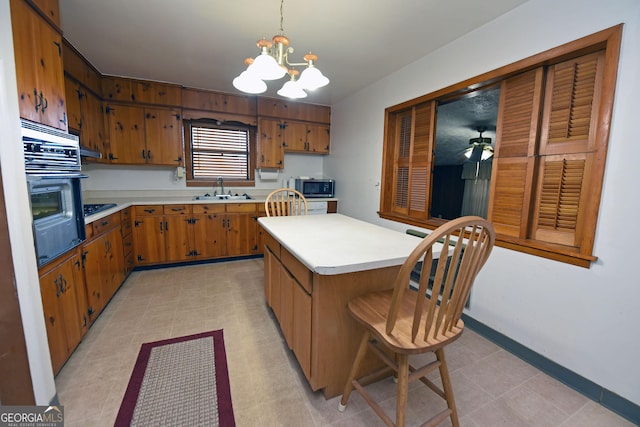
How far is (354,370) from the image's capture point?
1.33m

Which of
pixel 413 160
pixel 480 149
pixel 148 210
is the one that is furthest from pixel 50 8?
pixel 480 149

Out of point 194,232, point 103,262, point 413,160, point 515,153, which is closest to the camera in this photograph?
point 515,153

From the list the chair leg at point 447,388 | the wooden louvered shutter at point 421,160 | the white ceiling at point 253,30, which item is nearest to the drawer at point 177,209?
the white ceiling at point 253,30

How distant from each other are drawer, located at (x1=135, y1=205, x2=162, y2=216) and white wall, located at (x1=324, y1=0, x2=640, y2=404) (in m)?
3.41

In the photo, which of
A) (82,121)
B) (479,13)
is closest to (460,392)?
(479,13)

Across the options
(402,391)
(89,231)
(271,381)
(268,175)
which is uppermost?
(268,175)

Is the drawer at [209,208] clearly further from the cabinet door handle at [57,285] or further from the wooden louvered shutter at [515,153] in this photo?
the wooden louvered shutter at [515,153]

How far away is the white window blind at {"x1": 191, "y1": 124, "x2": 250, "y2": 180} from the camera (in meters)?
3.97

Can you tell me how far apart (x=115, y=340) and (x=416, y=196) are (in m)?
2.91

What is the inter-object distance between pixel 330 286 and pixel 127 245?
2.83 metres

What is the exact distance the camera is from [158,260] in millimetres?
3369

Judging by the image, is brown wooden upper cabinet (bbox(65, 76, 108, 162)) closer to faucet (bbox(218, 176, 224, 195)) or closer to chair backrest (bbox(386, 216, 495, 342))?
faucet (bbox(218, 176, 224, 195))

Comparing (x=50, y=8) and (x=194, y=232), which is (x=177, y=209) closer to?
(x=194, y=232)

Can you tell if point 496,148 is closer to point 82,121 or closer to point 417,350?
point 417,350
